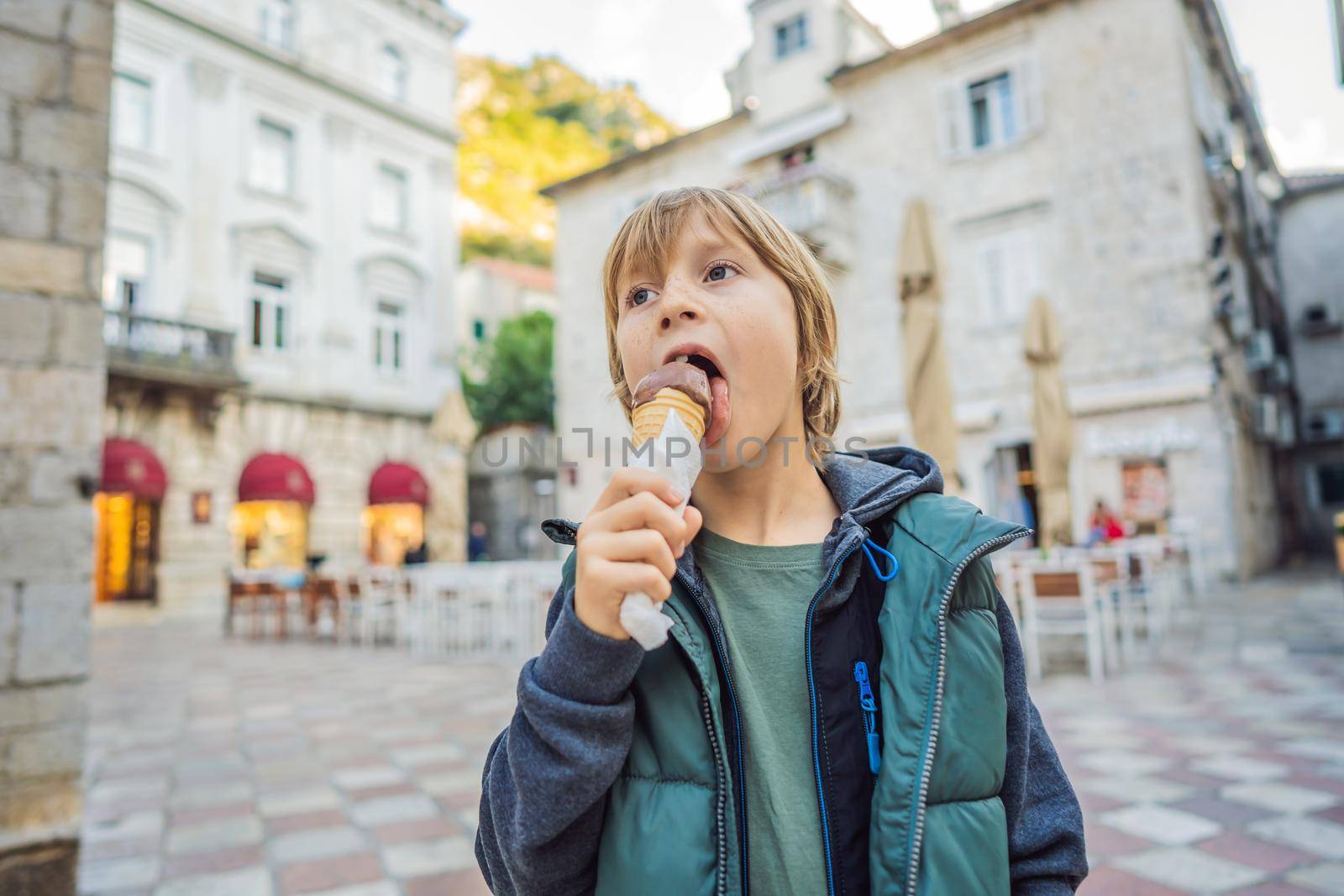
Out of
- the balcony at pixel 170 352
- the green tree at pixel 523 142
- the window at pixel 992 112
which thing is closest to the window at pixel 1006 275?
the window at pixel 992 112

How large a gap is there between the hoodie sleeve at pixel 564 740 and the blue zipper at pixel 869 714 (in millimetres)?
302

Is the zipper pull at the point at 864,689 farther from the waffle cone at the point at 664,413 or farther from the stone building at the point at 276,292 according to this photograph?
the stone building at the point at 276,292

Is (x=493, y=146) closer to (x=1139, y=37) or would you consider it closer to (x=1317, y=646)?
(x=1139, y=37)

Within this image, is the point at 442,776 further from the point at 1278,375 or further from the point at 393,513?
the point at 1278,375

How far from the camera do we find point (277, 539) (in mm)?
17266

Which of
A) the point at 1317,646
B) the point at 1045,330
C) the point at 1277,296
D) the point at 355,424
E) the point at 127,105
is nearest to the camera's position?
the point at 1317,646

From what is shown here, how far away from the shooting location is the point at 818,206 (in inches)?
592

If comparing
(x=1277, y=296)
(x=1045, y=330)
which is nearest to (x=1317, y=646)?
(x=1045, y=330)

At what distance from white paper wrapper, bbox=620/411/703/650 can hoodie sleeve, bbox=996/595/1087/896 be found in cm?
53

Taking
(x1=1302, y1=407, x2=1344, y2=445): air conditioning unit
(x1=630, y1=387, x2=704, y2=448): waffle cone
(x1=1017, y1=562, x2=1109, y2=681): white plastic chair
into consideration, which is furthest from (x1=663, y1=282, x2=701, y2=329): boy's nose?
(x1=1302, y1=407, x2=1344, y2=445): air conditioning unit

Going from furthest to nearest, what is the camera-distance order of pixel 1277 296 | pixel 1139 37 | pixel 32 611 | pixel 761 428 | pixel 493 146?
1. pixel 493 146
2. pixel 1277 296
3. pixel 1139 37
4. pixel 32 611
5. pixel 761 428

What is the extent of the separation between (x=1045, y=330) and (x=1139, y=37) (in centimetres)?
765

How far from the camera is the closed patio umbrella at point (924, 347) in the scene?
6.51 meters

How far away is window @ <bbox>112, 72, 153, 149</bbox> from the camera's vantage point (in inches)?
595
